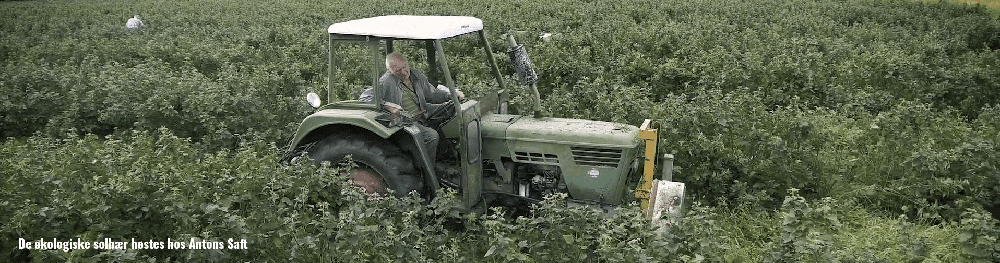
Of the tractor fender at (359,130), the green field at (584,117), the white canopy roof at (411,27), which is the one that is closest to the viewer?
the green field at (584,117)

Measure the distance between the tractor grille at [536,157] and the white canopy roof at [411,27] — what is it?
1.02m

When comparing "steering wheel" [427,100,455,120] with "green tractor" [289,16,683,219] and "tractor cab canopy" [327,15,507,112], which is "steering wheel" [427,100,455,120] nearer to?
"green tractor" [289,16,683,219]

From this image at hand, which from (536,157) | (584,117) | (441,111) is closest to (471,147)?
(441,111)

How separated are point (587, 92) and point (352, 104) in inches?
153

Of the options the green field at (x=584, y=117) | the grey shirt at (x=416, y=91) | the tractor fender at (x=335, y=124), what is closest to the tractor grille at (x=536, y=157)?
the green field at (x=584, y=117)

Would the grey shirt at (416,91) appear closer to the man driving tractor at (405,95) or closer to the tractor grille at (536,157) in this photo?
the man driving tractor at (405,95)

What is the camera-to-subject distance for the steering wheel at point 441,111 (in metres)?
5.64

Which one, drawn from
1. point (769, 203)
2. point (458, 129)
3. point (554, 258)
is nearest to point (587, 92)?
point (769, 203)

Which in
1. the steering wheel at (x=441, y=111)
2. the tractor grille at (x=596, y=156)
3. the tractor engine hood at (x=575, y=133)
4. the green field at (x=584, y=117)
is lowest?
the green field at (x=584, y=117)

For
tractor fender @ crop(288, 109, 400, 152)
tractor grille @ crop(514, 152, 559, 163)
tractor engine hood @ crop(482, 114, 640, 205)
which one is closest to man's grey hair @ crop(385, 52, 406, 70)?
tractor fender @ crop(288, 109, 400, 152)

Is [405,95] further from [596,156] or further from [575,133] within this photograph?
[596,156]

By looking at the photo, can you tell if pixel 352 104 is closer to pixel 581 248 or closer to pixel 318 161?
A: pixel 318 161

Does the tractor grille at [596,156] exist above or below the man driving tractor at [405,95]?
below

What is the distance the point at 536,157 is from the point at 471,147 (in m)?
0.52
